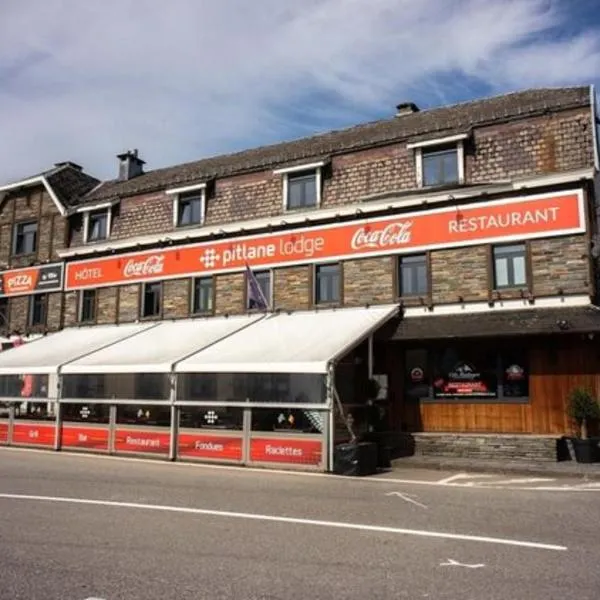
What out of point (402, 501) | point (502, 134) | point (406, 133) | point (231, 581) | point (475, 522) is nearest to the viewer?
point (231, 581)

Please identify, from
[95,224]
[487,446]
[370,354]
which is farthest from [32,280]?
[487,446]

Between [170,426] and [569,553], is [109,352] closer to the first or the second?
[170,426]

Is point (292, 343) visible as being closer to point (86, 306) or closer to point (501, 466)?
point (501, 466)

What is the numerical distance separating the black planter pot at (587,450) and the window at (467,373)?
1989mm

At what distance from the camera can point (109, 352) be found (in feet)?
64.0

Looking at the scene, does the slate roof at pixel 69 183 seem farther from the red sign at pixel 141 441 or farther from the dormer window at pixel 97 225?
the red sign at pixel 141 441

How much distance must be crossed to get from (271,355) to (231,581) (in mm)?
9992

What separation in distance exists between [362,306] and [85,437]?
8.35 metres

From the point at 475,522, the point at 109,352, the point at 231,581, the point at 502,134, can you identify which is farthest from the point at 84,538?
the point at 502,134

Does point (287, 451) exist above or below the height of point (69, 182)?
below

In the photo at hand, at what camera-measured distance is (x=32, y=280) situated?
87.0ft

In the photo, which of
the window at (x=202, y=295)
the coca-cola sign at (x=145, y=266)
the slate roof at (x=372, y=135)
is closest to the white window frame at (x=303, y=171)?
the slate roof at (x=372, y=135)

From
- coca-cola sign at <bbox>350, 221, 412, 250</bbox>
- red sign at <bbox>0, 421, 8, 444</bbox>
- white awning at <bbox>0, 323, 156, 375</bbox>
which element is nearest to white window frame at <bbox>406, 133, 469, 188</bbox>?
coca-cola sign at <bbox>350, 221, 412, 250</bbox>

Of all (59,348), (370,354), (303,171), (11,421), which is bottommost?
(11,421)
